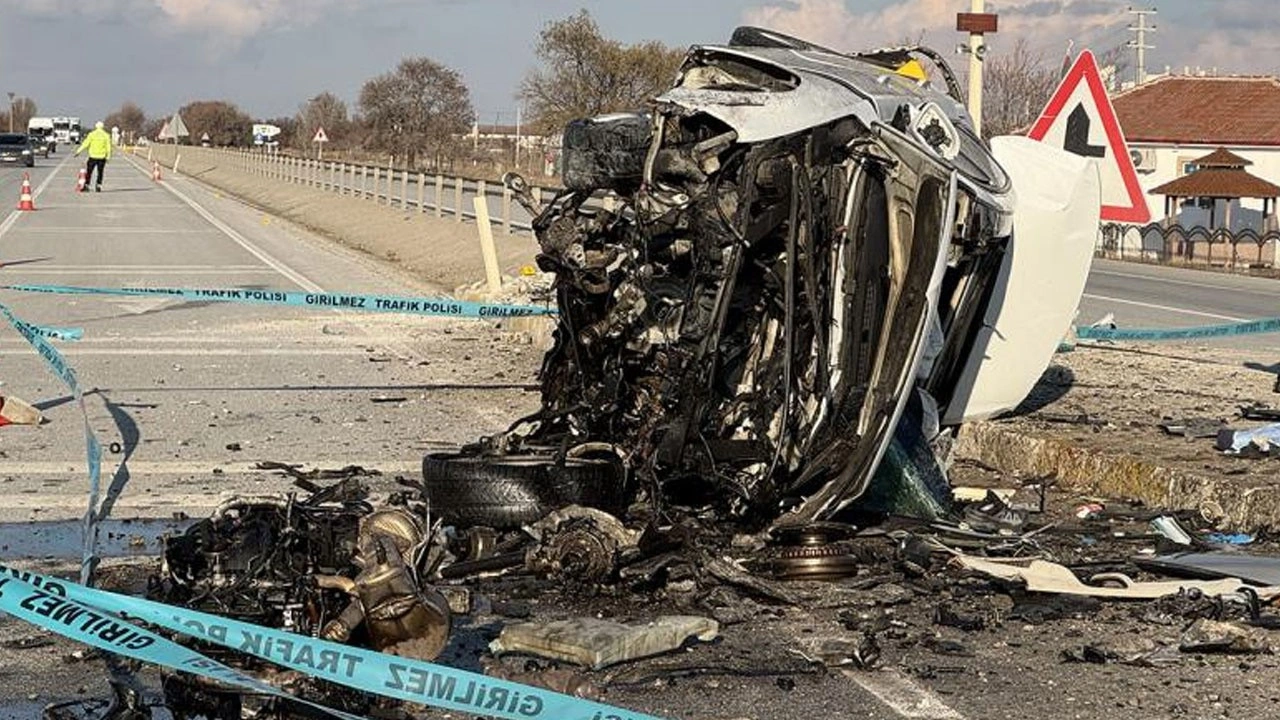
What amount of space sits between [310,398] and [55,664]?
21.3 ft

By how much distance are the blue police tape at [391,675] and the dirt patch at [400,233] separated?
63.1 ft

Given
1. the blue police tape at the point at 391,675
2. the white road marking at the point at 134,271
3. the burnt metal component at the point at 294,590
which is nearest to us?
the blue police tape at the point at 391,675

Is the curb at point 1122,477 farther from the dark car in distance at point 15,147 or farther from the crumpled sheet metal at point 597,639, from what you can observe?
the dark car in distance at point 15,147

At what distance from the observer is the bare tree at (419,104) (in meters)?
90.1

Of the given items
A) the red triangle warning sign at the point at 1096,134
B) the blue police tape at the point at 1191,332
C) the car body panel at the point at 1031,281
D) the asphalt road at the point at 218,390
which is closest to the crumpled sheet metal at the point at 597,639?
the asphalt road at the point at 218,390

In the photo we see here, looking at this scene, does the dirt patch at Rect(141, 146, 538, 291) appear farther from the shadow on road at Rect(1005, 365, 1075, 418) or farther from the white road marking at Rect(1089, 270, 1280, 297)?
the shadow on road at Rect(1005, 365, 1075, 418)

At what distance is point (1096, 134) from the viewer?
444 inches

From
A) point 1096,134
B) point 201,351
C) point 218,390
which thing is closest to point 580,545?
point 1096,134

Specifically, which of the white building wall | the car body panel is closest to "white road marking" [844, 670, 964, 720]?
the car body panel

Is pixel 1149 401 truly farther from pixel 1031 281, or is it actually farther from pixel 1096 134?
pixel 1031 281

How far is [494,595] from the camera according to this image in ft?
21.4

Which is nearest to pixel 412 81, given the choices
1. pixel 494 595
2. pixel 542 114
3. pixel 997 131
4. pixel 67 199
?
pixel 542 114

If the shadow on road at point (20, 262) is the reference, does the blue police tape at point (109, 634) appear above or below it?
above

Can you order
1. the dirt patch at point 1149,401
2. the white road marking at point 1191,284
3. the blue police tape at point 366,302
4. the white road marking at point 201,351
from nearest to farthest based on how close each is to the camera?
the dirt patch at point 1149,401
the blue police tape at point 366,302
the white road marking at point 201,351
the white road marking at point 1191,284
